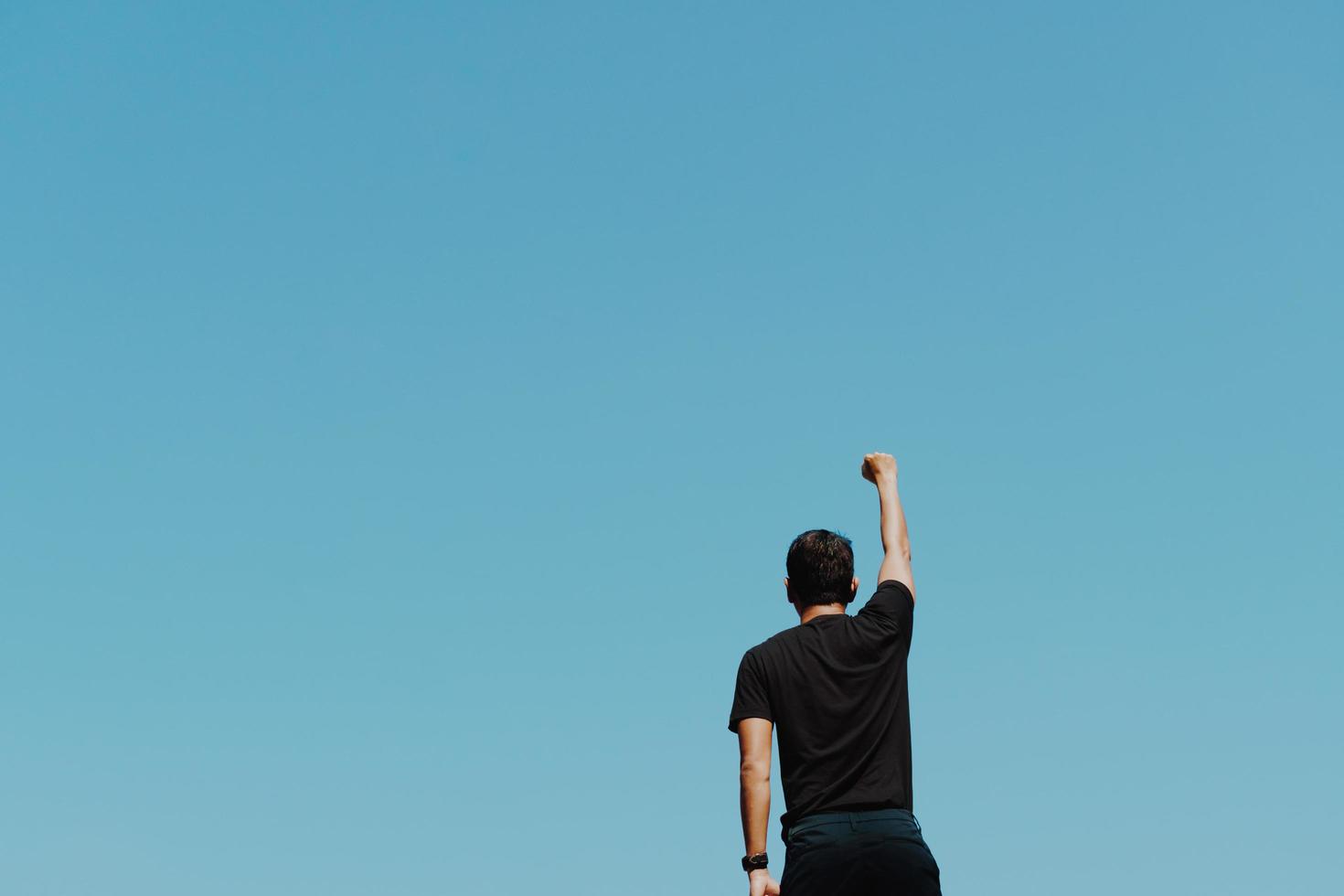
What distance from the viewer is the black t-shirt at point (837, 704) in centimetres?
668

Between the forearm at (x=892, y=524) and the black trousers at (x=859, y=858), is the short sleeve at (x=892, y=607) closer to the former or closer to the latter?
the forearm at (x=892, y=524)

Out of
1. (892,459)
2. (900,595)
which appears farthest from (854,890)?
(892,459)

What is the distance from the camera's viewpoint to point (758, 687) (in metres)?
6.95

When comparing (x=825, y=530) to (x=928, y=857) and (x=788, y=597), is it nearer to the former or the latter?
(x=788, y=597)

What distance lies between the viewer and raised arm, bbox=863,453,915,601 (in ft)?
24.0

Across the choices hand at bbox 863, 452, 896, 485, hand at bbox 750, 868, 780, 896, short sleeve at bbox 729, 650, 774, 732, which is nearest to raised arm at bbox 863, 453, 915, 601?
hand at bbox 863, 452, 896, 485

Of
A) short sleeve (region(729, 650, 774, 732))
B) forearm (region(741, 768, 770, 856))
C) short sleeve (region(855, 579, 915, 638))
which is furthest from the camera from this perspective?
short sleeve (region(855, 579, 915, 638))

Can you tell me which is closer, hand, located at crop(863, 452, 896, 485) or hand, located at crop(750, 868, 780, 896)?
hand, located at crop(750, 868, 780, 896)

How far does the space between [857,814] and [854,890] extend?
0.35m

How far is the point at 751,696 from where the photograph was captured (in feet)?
22.7

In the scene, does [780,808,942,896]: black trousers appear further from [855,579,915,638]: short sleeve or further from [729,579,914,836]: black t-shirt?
[855,579,915,638]: short sleeve

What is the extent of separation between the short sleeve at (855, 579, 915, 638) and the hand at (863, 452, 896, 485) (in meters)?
0.83

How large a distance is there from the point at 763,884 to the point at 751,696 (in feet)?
2.92

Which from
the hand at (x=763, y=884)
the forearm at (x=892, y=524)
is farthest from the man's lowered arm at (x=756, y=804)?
the forearm at (x=892, y=524)
